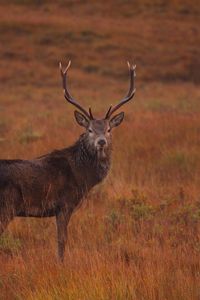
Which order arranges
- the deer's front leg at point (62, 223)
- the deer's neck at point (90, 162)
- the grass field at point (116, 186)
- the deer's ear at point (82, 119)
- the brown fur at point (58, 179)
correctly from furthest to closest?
1. the deer's ear at point (82, 119)
2. the deer's neck at point (90, 162)
3. the deer's front leg at point (62, 223)
4. the brown fur at point (58, 179)
5. the grass field at point (116, 186)

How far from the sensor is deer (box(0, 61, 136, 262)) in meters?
7.60

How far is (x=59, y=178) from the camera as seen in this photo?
8.15 m

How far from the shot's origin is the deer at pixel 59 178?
760 cm

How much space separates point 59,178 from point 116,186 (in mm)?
2971

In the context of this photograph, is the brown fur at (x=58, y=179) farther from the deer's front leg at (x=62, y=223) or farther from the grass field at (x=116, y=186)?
the grass field at (x=116, y=186)

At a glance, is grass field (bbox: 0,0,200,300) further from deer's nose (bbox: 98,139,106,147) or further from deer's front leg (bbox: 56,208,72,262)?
deer's nose (bbox: 98,139,106,147)

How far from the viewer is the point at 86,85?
32.8 meters

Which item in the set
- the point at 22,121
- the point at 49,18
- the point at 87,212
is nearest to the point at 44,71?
the point at 49,18

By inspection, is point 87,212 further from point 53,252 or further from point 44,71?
point 44,71

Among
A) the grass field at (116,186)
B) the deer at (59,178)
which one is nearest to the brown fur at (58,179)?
the deer at (59,178)

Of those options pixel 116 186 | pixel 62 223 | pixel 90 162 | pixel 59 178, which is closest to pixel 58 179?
pixel 59 178

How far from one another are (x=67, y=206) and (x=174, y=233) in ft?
4.74

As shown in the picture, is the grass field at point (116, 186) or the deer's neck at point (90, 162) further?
the deer's neck at point (90, 162)

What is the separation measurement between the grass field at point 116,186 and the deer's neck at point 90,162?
68 centimetres
